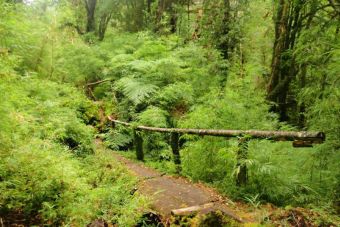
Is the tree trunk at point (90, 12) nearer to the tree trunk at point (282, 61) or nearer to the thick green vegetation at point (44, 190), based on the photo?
the tree trunk at point (282, 61)

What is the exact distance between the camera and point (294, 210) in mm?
4434

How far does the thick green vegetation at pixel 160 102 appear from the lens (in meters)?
4.71

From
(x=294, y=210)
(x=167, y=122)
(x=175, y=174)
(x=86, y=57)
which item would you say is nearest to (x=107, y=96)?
(x=86, y=57)

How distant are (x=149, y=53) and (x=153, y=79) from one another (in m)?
1.86

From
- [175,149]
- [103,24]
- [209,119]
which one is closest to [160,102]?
[175,149]

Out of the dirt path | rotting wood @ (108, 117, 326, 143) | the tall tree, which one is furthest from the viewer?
the tall tree

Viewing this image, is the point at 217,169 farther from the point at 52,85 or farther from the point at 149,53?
the point at 149,53

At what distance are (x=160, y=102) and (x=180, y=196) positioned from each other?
5661 mm

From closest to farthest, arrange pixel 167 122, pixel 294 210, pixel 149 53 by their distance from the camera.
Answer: pixel 294 210, pixel 167 122, pixel 149 53

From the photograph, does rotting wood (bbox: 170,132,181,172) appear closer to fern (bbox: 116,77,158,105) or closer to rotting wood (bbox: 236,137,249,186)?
rotting wood (bbox: 236,137,249,186)

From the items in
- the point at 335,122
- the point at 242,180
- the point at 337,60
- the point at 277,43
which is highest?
the point at 277,43

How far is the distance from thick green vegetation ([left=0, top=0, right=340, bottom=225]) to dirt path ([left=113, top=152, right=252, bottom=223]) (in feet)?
0.97

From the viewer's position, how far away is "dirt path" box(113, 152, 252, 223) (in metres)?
4.63

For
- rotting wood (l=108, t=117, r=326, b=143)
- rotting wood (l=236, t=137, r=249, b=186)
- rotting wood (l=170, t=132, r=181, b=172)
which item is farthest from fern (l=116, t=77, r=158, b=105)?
rotting wood (l=236, t=137, r=249, b=186)
